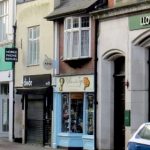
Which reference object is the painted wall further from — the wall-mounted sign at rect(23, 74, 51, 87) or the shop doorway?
the shop doorway

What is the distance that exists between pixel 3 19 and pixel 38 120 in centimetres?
708

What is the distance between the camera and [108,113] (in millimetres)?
23844

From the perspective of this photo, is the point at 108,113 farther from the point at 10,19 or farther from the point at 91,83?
the point at 10,19

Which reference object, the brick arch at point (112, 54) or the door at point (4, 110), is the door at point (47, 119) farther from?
the door at point (4, 110)

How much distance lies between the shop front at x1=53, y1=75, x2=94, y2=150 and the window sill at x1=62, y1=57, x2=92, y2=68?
0.51m

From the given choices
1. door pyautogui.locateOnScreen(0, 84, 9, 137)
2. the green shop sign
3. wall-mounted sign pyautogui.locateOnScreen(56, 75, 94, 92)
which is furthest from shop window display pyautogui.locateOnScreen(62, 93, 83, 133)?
door pyautogui.locateOnScreen(0, 84, 9, 137)

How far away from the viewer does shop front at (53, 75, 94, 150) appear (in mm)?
24688

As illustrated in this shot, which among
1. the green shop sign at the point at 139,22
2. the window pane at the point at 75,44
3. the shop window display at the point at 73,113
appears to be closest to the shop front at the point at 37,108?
the shop window display at the point at 73,113

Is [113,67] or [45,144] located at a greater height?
[113,67]

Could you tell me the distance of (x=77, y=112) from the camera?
84.7 feet

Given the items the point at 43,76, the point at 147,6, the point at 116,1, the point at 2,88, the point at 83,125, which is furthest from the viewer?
the point at 2,88

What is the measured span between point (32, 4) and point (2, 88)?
657 centimetres

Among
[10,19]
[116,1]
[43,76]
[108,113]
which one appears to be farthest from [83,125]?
[10,19]

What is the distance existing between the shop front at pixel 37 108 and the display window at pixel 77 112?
1015mm
